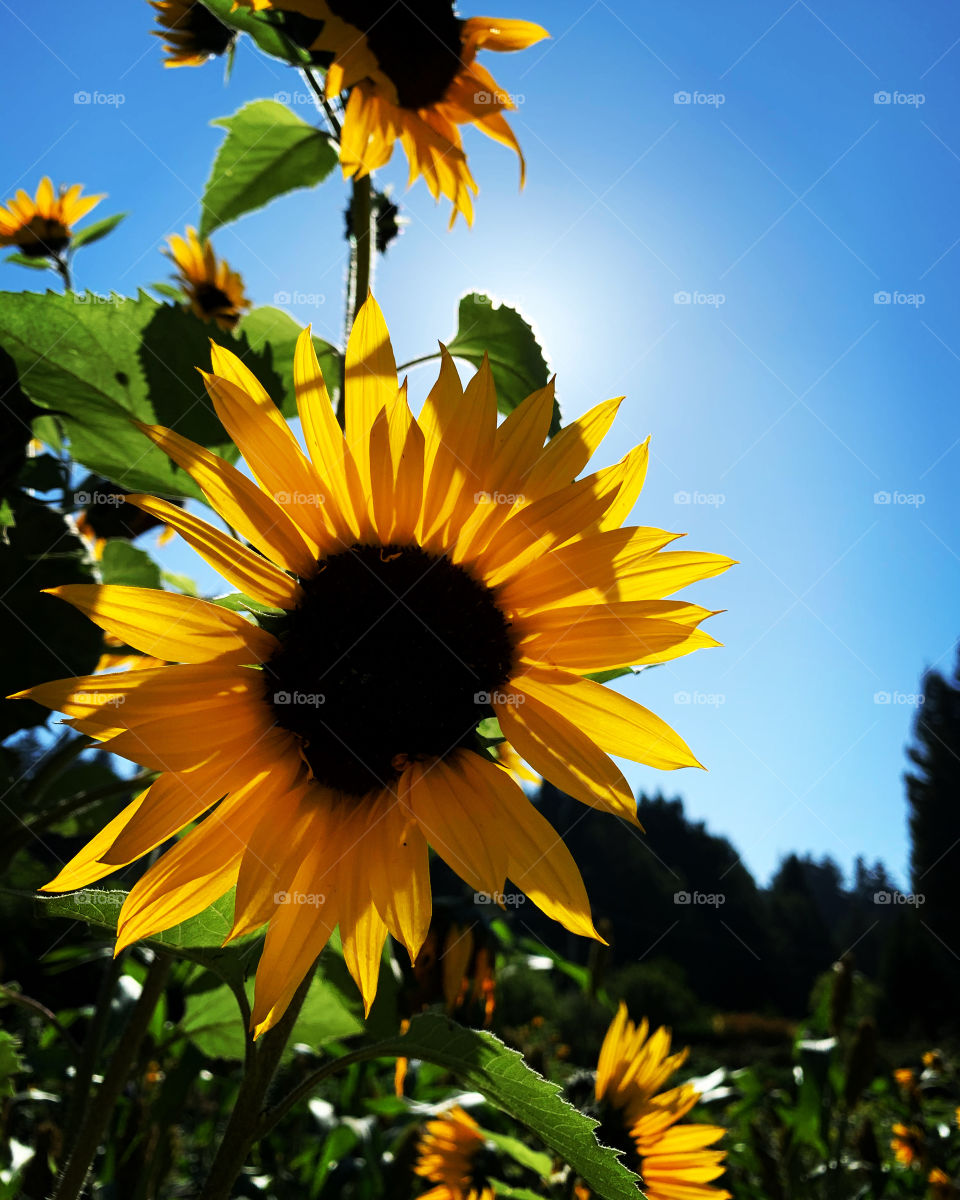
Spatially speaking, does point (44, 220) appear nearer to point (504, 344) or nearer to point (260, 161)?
point (260, 161)

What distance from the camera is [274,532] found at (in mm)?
770

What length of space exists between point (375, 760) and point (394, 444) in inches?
12.1

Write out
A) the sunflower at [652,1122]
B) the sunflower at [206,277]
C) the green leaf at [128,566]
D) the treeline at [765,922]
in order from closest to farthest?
the green leaf at [128,566] < the sunflower at [652,1122] < the sunflower at [206,277] < the treeline at [765,922]

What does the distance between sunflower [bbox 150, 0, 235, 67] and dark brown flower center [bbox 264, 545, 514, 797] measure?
1.11 meters

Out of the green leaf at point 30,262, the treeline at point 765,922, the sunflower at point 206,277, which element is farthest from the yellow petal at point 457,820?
the treeline at point 765,922

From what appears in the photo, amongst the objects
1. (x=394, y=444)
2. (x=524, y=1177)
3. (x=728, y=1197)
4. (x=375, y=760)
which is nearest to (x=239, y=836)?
(x=375, y=760)

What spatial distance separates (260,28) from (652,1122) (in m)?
1.92

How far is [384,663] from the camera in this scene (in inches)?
32.4

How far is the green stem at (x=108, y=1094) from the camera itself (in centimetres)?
82

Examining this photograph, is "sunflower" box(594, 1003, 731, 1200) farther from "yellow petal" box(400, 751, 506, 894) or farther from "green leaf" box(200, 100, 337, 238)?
"green leaf" box(200, 100, 337, 238)

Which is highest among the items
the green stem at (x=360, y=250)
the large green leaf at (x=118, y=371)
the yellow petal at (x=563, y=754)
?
the green stem at (x=360, y=250)

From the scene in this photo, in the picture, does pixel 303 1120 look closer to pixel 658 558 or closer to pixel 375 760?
pixel 375 760

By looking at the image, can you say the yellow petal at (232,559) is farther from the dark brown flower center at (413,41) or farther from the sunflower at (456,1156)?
the sunflower at (456,1156)

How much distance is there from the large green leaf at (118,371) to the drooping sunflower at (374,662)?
26cm
